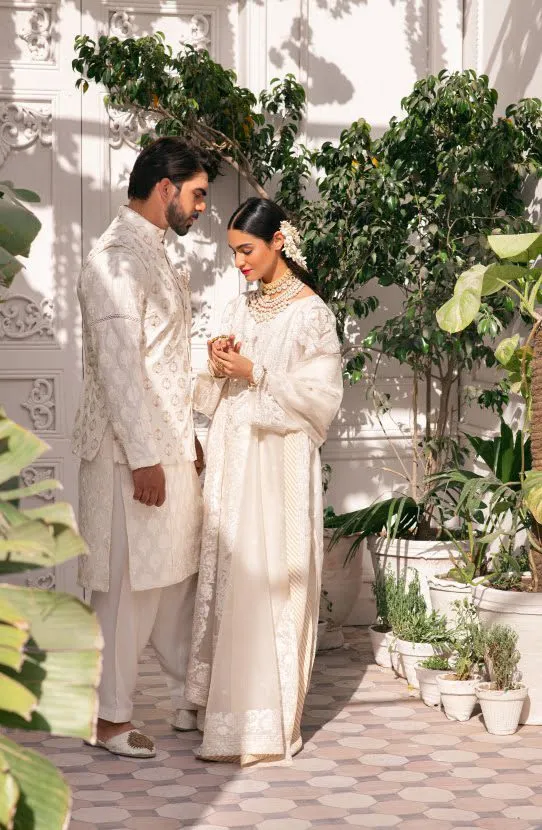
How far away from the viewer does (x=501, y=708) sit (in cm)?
402

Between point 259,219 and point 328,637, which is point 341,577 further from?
point 259,219

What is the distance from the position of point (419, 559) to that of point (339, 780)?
5.11 ft

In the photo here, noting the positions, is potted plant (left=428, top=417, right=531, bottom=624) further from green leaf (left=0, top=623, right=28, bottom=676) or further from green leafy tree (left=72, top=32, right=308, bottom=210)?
green leaf (left=0, top=623, right=28, bottom=676)

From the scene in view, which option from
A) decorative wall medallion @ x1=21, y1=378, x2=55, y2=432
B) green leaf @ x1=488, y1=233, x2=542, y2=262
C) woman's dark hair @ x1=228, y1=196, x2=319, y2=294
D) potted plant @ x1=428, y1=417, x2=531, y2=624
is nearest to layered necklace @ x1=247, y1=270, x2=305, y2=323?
woman's dark hair @ x1=228, y1=196, x2=319, y2=294

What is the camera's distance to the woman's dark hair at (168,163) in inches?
151

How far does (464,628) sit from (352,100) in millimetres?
2600

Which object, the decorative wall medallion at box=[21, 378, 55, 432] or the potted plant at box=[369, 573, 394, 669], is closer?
the potted plant at box=[369, 573, 394, 669]

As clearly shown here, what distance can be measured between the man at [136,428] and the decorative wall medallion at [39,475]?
5.06 feet

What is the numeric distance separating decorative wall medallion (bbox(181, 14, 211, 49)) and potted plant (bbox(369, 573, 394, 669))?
2.51m

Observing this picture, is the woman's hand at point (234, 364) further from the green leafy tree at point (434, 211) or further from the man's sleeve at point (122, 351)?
the green leafy tree at point (434, 211)

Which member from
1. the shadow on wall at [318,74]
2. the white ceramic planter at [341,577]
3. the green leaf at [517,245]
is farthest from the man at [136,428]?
the shadow on wall at [318,74]

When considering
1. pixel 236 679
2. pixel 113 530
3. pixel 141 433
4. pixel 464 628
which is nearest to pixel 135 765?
pixel 236 679

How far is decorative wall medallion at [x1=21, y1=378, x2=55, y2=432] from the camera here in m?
5.52

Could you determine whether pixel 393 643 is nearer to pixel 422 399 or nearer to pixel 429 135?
pixel 422 399
